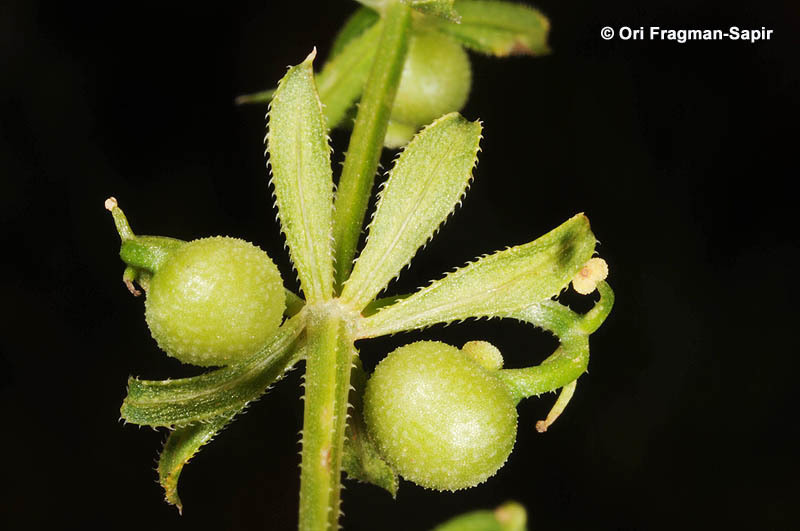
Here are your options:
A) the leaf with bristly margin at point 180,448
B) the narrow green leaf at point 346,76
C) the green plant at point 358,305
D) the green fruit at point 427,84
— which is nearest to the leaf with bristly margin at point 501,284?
the green plant at point 358,305

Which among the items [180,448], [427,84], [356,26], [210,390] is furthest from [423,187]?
[356,26]

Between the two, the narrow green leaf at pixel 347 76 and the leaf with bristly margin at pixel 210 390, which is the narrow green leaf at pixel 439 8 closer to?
the narrow green leaf at pixel 347 76

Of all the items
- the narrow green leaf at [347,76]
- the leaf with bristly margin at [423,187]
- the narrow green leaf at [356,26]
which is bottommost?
the leaf with bristly margin at [423,187]

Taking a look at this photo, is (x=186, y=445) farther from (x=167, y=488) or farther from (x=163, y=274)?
(x=163, y=274)

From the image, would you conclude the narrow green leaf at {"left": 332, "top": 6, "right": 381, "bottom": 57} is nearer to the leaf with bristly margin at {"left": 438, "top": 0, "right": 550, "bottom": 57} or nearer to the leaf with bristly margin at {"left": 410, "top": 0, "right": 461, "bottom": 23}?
the leaf with bristly margin at {"left": 438, "top": 0, "right": 550, "bottom": 57}

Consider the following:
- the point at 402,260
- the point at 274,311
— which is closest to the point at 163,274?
the point at 274,311

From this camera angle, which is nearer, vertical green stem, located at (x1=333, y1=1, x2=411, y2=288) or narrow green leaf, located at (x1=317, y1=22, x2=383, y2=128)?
vertical green stem, located at (x1=333, y1=1, x2=411, y2=288)

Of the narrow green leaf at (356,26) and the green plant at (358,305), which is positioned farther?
the narrow green leaf at (356,26)

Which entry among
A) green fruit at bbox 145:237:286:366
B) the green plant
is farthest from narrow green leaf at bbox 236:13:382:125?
green fruit at bbox 145:237:286:366
